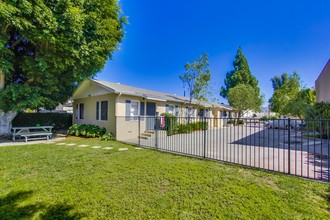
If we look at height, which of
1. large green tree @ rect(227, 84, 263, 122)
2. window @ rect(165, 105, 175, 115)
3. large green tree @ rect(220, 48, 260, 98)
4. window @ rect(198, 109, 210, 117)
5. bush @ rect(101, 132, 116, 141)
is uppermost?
large green tree @ rect(220, 48, 260, 98)

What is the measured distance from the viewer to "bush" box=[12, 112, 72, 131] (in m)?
14.0

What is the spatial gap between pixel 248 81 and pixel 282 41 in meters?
24.2

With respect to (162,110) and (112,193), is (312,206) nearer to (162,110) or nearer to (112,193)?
(112,193)

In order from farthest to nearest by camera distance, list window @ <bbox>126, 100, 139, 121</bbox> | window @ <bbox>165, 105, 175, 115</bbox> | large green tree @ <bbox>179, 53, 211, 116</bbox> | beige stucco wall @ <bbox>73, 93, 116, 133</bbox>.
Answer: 1. large green tree @ <bbox>179, 53, 211, 116</bbox>
2. window @ <bbox>165, 105, 175, 115</bbox>
3. window @ <bbox>126, 100, 139, 121</bbox>
4. beige stucco wall @ <bbox>73, 93, 116, 133</bbox>

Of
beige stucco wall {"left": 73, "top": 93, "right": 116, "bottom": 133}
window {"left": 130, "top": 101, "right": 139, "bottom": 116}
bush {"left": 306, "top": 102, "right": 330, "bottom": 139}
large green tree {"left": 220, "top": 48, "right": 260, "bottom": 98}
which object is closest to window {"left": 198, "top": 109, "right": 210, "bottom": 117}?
window {"left": 130, "top": 101, "right": 139, "bottom": 116}

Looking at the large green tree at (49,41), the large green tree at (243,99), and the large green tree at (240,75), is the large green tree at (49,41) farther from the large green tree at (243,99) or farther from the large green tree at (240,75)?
the large green tree at (240,75)

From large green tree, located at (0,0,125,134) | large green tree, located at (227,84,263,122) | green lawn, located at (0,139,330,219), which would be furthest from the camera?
large green tree, located at (227,84,263,122)

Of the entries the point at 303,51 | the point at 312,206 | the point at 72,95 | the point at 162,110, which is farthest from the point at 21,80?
the point at 303,51

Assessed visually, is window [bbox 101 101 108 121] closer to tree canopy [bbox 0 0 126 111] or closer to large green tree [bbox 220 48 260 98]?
tree canopy [bbox 0 0 126 111]

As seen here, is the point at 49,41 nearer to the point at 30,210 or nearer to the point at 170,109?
the point at 30,210

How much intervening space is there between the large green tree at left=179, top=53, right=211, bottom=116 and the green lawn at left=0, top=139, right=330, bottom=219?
1234 centimetres

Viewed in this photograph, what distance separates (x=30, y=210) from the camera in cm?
281

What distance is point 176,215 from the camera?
2.71 meters

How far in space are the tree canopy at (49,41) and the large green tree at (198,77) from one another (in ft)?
25.5
